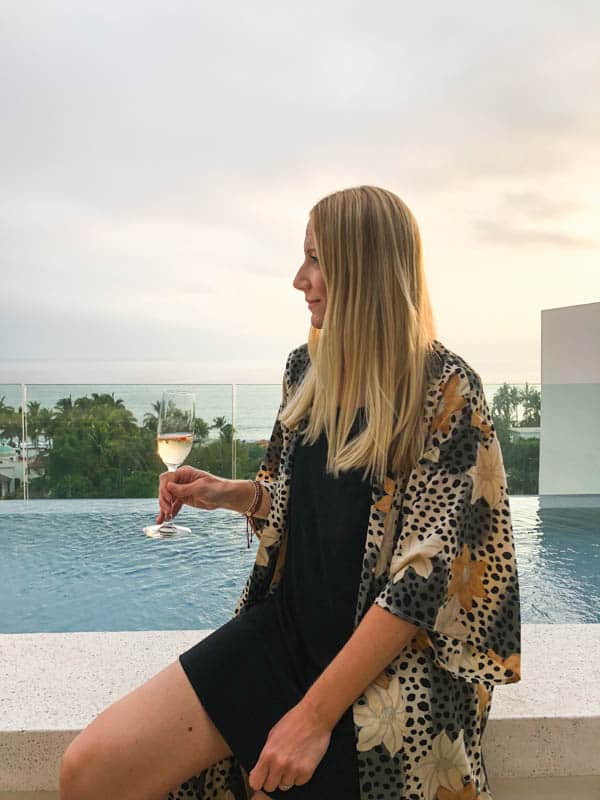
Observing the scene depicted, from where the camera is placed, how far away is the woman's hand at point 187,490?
4.74 feet

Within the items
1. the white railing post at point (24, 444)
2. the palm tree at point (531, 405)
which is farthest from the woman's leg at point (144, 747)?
the palm tree at point (531, 405)

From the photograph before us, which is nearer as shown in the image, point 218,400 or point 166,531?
point 166,531

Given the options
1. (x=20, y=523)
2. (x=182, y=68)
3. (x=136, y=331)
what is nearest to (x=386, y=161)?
(x=182, y=68)

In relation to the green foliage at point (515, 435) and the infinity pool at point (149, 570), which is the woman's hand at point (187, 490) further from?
the green foliage at point (515, 435)

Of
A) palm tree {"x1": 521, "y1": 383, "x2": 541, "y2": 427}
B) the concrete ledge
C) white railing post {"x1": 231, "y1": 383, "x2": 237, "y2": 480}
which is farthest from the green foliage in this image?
the concrete ledge

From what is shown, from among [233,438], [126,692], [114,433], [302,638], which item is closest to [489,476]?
[302,638]

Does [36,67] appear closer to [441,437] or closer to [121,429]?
[121,429]

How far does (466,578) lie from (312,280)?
1.88ft

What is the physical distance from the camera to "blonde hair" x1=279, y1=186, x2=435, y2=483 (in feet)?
4.18

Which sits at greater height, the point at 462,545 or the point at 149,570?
the point at 462,545

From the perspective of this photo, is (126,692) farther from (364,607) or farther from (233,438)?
(233,438)

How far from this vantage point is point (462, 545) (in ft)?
4.06

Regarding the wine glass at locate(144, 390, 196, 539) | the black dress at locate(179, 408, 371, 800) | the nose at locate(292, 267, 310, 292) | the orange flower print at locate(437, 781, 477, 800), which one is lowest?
the orange flower print at locate(437, 781, 477, 800)

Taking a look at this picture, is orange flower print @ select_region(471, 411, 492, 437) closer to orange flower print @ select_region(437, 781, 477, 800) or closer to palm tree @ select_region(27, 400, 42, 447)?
orange flower print @ select_region(437, 781, 477, 800)
